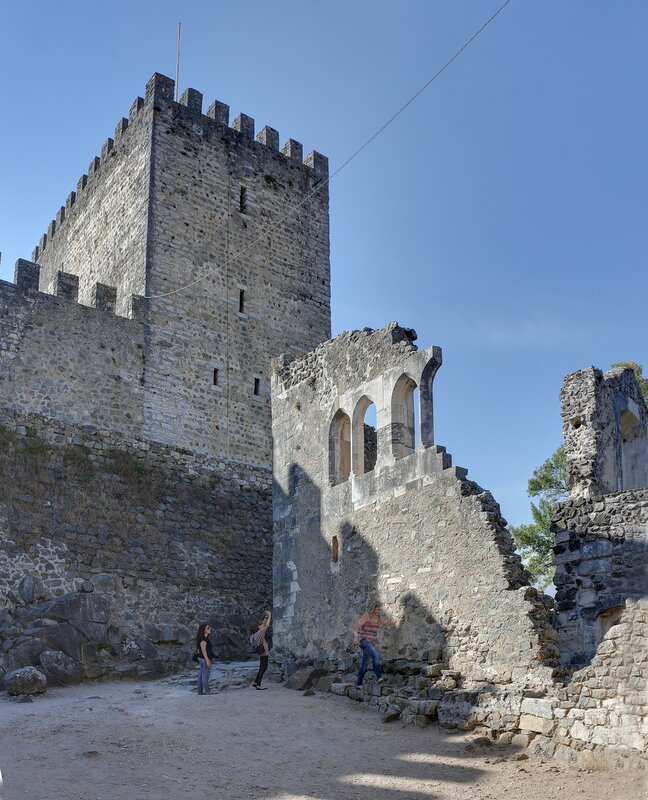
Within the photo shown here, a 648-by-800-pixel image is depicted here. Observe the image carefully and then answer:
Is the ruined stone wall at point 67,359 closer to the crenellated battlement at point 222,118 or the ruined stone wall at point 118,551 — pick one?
the ruined stone wall at point 118,551

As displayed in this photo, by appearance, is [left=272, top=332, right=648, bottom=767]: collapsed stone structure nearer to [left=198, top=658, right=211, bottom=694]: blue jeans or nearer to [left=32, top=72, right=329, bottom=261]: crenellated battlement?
[left=198, top=658, right=211, bottom=694]: blue jeans

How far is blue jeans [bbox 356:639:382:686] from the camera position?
1299 cm

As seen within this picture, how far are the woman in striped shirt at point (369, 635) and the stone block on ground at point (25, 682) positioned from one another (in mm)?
4409

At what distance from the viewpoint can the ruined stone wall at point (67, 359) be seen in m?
17.1

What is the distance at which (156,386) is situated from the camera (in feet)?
61.5

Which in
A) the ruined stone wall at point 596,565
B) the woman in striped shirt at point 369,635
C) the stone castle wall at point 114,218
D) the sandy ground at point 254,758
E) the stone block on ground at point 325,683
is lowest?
the sandy ground at point 254,758

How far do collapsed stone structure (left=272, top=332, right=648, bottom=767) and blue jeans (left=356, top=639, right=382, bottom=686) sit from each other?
173 millimetres

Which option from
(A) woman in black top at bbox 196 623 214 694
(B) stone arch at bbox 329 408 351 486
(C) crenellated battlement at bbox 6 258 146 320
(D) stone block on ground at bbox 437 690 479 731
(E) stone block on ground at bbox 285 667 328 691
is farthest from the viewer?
(C) crenellated battlement at bbox 6 258 146 320

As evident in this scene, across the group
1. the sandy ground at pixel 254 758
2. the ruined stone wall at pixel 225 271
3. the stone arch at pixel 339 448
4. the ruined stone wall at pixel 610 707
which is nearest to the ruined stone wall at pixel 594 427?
the ruined stone wall at pixel 610 707

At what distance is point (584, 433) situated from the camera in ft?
43.3

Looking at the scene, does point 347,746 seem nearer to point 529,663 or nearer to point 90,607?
point 529,663

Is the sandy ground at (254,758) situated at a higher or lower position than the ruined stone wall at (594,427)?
lower

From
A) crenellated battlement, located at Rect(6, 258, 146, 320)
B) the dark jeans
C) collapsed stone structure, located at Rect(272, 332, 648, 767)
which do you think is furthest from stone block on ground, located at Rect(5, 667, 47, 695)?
crenellated battlement, located at Rect(6, 258, 146, 320)

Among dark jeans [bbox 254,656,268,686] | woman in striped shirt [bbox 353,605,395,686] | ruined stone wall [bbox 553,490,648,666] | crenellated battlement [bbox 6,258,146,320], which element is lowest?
dark jeans [bbox 254,656,268,686]
